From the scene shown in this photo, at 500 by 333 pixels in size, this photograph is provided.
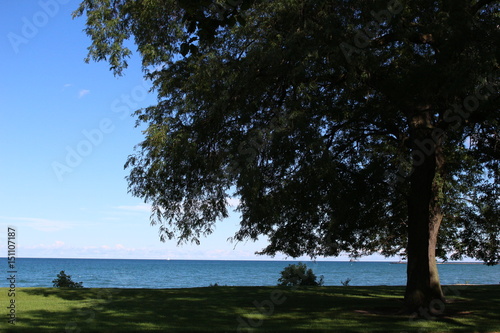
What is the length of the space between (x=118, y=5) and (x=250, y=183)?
→ 7787 millimetres

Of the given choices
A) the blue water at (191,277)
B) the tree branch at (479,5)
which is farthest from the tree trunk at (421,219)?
the blue water at (191,277)

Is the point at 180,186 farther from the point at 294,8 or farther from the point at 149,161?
the point at 294,8

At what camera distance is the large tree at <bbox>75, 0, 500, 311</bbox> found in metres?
11.0

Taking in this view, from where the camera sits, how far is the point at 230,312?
14234mm

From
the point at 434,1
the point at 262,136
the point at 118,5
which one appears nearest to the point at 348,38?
the point at 434,1

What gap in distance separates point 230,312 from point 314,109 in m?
6.69

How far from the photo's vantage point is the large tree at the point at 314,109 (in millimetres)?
10992

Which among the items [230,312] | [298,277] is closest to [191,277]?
[298,277]

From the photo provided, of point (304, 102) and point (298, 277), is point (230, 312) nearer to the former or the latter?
point (304, 102)

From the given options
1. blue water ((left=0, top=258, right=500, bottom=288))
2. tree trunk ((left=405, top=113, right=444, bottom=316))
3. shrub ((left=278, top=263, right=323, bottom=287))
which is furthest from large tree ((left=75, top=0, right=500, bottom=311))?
blue water ((left=0, top=258, right=500, bottom=288))

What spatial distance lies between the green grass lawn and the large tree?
6.38ft

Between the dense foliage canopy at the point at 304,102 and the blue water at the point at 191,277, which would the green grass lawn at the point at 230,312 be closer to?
the dense foliage canopy at the point at 304,102

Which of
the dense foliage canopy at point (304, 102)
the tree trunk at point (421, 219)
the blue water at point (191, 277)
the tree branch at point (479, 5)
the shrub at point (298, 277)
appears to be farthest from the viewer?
the blue water at point (191, 277)

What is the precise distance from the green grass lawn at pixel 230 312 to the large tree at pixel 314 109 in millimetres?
1945
